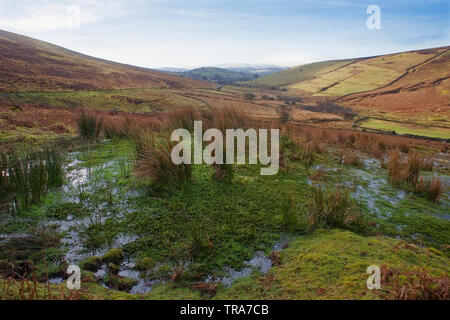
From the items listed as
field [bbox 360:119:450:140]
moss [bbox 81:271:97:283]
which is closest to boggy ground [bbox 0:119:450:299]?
moss [bbox 81:271:97:283]

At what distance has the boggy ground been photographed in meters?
2.48

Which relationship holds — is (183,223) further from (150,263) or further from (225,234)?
(150,263)

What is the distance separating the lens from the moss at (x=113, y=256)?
9.46 feet

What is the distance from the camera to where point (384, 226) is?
13.1 feet

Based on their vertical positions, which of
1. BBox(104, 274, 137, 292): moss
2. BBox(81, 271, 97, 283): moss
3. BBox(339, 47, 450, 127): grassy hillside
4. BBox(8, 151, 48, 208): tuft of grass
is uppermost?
BBox(339, 47, 450, 127): grassy hillside

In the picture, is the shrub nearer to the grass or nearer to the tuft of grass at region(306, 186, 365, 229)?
the tuft of grass at region(306, 186, 365, 229)

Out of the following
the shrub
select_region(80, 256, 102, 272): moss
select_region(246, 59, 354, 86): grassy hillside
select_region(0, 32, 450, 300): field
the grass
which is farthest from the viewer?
select_region(246, 59, 354, 86): grassy hillside

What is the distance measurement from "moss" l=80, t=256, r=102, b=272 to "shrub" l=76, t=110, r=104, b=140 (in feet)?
20.5

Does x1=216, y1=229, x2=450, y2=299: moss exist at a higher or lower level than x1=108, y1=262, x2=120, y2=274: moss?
higher
